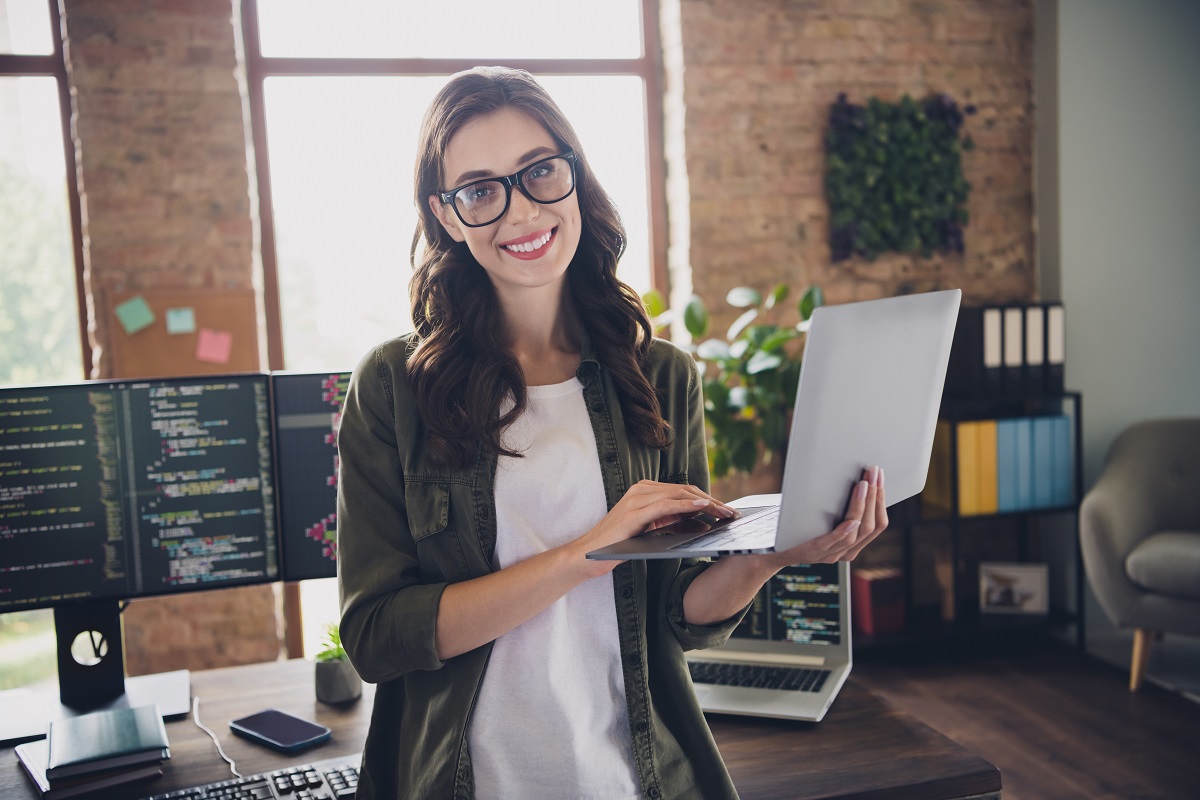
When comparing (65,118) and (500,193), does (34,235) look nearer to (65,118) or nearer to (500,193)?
(65,118)

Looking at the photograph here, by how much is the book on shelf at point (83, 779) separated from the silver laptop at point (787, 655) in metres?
0.80

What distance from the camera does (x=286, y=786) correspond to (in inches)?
50.1

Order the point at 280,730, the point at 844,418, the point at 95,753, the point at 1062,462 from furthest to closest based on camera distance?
the point at 1062,462 < the point at 280,730 < the point at 95,753 < the point at 844,418

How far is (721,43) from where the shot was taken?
3.90 meters

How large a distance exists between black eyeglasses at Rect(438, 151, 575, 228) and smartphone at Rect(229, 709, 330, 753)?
800 millimetres

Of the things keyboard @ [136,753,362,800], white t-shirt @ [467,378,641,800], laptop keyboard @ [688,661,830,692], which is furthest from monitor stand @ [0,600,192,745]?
laptop keyboard @ [688,661,830,692]

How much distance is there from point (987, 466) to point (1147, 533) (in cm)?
60

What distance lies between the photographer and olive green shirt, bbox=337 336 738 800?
1141 mm

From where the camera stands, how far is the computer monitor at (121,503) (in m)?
1.54

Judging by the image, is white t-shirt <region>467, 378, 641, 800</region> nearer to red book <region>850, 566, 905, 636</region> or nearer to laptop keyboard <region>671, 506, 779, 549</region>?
laptop keyboard <region>671, 506, 779, 549</region>

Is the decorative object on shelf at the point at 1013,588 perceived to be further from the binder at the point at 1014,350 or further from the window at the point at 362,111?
the window at the point at 362,111

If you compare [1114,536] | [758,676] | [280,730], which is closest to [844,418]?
[758,676]

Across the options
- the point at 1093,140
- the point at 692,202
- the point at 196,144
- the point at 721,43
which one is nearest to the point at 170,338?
the point at 196,144

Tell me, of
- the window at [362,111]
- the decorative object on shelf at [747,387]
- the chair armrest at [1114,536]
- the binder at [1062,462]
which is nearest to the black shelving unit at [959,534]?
the binder at [1062,462]
